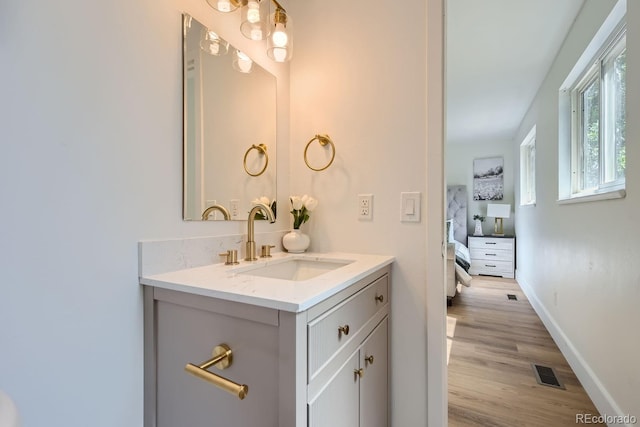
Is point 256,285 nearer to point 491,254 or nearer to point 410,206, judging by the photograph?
point 410,206

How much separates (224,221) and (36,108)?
2.17ft

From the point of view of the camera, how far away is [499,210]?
5234 mm

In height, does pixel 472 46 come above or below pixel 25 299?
above

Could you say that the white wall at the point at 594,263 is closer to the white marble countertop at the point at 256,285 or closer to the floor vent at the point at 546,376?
the floor vent at the point at 546,376

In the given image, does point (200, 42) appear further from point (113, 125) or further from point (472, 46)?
point (472, 46)

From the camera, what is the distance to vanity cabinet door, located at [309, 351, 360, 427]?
755 millimetres

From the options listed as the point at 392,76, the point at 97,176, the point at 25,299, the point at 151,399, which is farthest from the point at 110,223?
the point at 392,76

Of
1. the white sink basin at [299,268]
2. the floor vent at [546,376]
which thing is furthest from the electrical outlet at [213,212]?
the floor vent at [546,376]

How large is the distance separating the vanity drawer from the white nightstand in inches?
188

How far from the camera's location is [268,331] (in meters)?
0.71

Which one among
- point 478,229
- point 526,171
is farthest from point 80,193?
point 478,229

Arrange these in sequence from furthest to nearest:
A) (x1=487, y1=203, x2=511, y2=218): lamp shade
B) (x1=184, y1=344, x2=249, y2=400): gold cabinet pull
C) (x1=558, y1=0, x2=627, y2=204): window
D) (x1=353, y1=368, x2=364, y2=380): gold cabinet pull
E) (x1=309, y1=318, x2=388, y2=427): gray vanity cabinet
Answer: (x1=487, y1=203, x2=511, y2=218): lamp shade, (x1=558, y1=0, x2=627, y2=204): window, (x1=353, y1=368, x2=364, y2=380): gold cabinet pull, (x1=309, y1=318, x2=388, y2=427): gray vanity cabinet, (x1=184, y1=344, x2=249, y2=400): gold cabinet pull

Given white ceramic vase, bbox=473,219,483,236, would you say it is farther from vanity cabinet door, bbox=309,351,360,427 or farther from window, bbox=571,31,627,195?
vanity cabinet door, bbox=309,351,360,427

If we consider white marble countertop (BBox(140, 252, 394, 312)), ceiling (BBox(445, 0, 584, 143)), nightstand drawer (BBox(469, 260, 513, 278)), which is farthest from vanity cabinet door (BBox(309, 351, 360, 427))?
nightstand drawer (BBox(469, 260, 513, 278))
